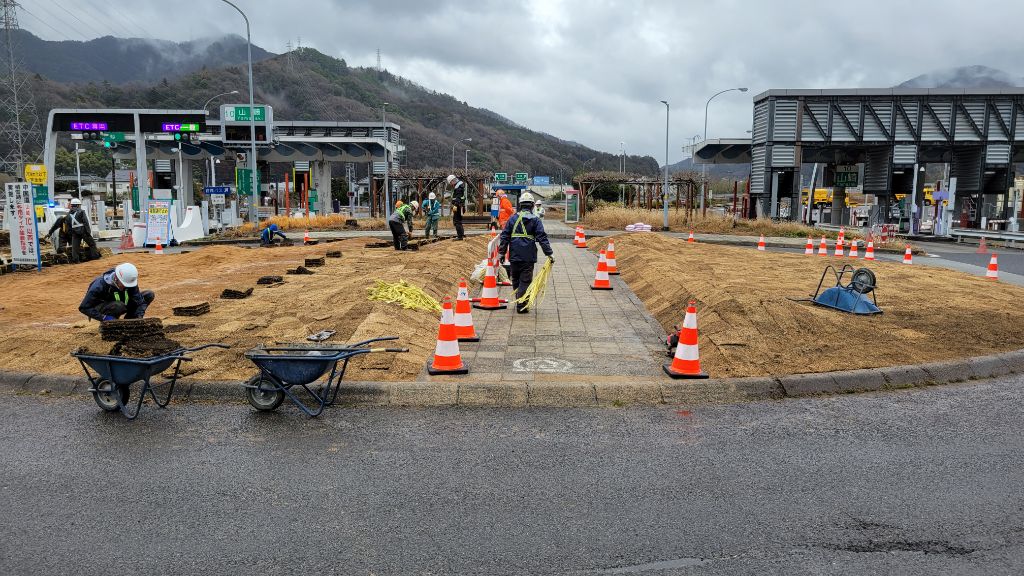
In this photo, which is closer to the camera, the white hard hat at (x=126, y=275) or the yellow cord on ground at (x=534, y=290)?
the white hard hat at (x=126, y=275)

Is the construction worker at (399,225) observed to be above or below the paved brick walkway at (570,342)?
above

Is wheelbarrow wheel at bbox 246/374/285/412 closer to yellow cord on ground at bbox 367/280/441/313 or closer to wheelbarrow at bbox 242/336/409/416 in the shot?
wheelbarrow at bbox 242/336/409/416

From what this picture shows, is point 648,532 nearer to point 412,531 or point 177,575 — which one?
point 412,531

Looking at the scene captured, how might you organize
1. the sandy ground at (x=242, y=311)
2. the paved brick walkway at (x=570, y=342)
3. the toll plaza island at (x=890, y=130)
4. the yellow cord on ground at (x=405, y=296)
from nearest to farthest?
1. the paved brick walkway at (x=570, y=342)
2. the sandy ground at (x=242, y=311)
3. the yellow cord on ground at (x=405, y=296)
4. the toll plaza island at (x=890, y=130)

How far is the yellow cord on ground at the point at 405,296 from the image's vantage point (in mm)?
9945

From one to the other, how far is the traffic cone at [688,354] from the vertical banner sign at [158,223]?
22.9 m

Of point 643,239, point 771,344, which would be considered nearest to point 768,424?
point 771,344

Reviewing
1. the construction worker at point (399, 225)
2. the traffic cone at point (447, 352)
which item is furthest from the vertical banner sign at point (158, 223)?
the traffic cone at point (447, 352)

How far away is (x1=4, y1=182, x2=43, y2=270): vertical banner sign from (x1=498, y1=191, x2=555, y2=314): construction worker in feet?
40.7

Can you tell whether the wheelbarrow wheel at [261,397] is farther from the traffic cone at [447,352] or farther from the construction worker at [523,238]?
the construction worker at [523,238]

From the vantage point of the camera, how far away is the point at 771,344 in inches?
321

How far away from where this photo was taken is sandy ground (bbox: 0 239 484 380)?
7598mm

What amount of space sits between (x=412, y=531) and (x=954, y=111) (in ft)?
158

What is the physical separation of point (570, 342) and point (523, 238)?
2.31 m
